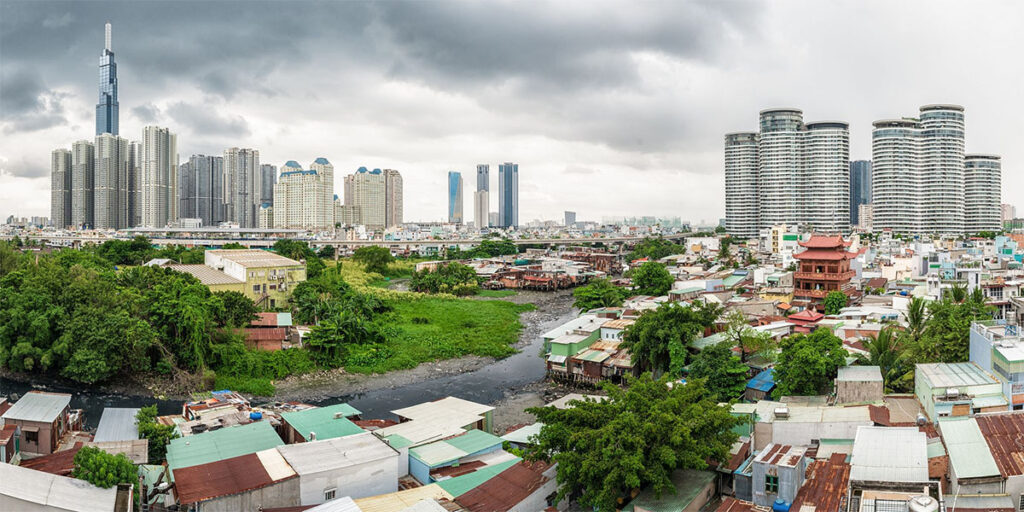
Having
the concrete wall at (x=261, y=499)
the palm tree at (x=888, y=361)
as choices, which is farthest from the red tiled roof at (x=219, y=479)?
the palm tree at (x=888, y=361)

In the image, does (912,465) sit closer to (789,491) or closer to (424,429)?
(789,491)

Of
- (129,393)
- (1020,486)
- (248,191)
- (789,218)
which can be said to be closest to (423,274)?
(129,393)

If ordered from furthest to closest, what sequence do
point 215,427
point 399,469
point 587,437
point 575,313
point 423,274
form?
1. point 423,274
2. point 575,313
3. point 215,427
4. point 399,469
5. point 587,437

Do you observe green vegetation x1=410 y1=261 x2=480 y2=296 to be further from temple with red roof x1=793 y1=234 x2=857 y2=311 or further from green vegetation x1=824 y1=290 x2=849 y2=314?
green vegetation x1=824 y1=290 x2=849 y2=314

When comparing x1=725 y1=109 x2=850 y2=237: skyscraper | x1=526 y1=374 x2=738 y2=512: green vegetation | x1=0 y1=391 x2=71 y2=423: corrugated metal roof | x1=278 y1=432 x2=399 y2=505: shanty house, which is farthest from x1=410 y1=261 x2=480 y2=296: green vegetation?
x1=725 y1=109 x2=850 y2=237: skyscraper

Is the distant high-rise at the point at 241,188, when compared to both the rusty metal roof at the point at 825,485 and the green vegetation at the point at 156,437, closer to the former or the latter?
the green vegetation at the point at 156,437

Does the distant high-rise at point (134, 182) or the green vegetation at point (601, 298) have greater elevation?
the distant high-rise at point (134, 182)
